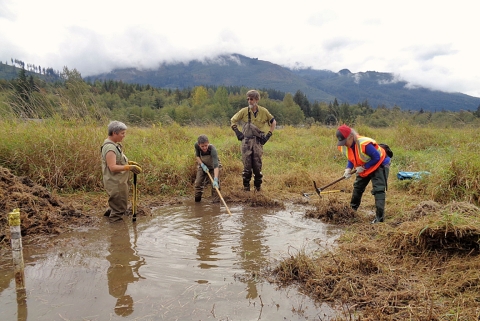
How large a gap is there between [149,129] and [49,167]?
433 cm

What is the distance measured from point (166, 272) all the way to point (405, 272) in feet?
7.99

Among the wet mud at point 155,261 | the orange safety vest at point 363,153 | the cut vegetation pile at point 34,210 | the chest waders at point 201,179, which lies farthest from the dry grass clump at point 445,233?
the cut vegetation pile at point 34,210

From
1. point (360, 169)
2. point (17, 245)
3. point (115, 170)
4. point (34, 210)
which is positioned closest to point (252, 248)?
point (360, 169)

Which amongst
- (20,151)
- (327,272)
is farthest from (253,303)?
(20,151)

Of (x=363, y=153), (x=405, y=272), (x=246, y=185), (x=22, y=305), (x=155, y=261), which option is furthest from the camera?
(x=246, y=185)

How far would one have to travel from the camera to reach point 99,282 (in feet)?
A: 10.4

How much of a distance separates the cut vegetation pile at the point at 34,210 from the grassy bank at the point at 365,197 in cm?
22

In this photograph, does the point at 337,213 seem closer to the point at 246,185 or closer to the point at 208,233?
the point at 208,233

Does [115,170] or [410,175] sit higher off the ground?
[115,170]

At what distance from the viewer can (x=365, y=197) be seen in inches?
256

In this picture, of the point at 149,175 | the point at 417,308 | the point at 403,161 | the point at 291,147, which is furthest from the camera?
the point at 291,147

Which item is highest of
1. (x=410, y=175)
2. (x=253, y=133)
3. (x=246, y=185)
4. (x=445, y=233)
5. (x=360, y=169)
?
(x=253, y=133)

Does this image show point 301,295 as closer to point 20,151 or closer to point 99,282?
point 99,282

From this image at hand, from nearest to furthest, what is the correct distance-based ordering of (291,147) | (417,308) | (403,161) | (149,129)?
(417,308)
(403,161)
(149,129)
(291,147)
